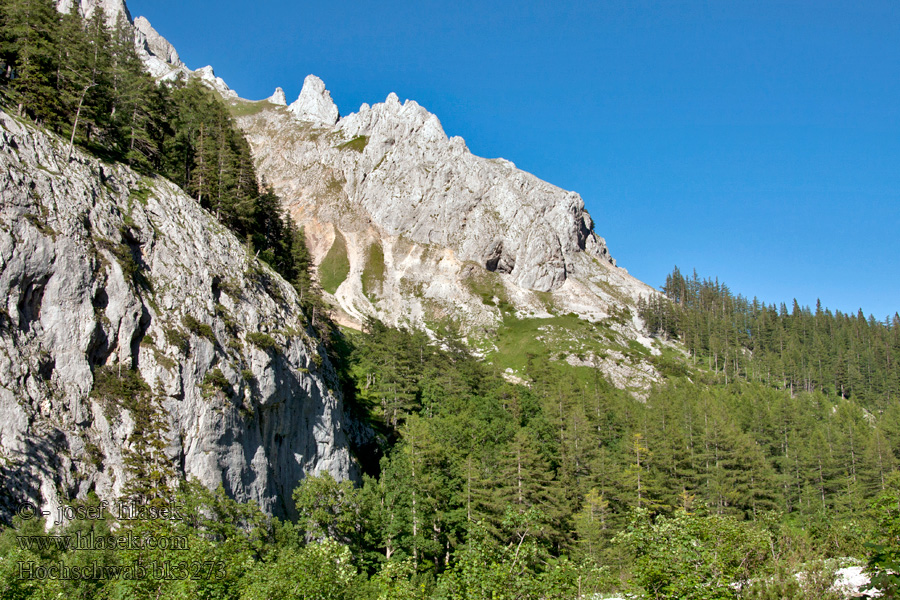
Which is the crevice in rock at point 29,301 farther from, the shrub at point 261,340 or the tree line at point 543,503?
the shrub at point 261,340

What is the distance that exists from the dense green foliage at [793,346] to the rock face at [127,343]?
11125cm

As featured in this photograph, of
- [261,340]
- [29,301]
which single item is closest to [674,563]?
[261,340]

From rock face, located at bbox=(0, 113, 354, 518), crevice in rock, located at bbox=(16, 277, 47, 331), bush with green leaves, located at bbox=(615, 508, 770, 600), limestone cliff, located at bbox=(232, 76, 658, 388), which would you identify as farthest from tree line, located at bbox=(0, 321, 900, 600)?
limestone cliff, located at bbox=(232, 76, 658, 388)

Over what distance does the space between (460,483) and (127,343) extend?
106 feet

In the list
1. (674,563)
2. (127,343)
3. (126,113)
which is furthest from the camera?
(126,113)

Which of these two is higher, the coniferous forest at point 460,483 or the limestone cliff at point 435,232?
the limestone cliff at point 435,232

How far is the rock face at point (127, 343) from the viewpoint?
95.4 ft

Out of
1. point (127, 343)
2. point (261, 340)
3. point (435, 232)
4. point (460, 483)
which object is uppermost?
point (435, 232)

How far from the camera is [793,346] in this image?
471 feet

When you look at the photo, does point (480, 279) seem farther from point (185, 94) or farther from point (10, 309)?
point (10, 309)

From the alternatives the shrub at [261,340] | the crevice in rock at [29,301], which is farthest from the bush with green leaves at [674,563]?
the crevice in rock at [29,301]

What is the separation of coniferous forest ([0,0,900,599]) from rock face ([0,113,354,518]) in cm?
321

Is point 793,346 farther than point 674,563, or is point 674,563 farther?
point 793,346

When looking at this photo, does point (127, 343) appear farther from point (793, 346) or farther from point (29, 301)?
point (793, 346)
